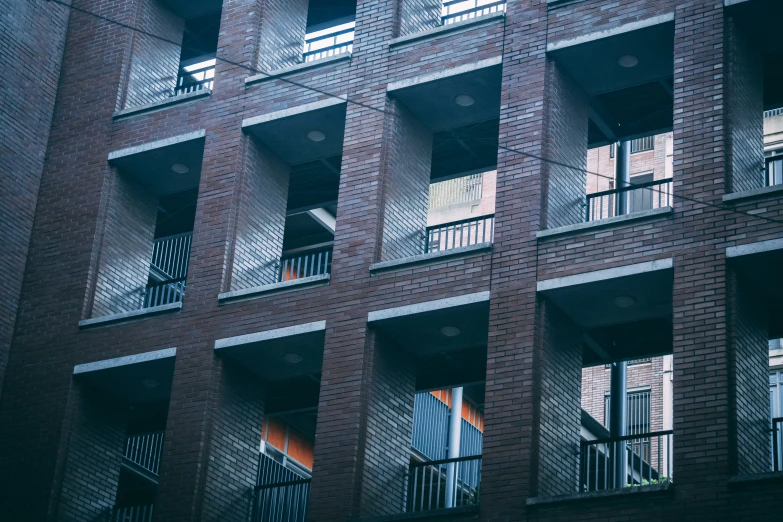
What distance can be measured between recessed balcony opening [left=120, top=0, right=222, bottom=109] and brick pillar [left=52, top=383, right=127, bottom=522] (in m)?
5.93

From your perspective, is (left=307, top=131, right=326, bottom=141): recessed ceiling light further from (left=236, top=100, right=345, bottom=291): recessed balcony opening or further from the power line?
the power line

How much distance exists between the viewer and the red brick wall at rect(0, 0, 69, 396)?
26.8m

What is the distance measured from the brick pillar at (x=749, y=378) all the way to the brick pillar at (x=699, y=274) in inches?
7.6

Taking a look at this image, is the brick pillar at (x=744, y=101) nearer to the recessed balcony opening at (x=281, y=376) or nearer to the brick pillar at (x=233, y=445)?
the recessed balcony opening at (x=281, y=376)

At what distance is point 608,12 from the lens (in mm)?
23906

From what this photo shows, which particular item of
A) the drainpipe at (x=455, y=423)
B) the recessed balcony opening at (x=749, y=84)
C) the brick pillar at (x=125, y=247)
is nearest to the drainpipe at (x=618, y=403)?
the recessed balcony opening at (x=749, y=84)

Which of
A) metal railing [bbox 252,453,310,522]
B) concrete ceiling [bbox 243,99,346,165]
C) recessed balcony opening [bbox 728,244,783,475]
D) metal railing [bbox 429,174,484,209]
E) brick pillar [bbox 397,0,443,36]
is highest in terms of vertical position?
metal railing [bbox 429,174,484,209]

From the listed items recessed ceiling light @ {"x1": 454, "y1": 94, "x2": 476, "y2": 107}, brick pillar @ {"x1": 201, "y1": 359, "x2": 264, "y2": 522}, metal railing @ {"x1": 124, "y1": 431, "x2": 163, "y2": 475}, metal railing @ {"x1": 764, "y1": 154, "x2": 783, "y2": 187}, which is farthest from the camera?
metal railing @ {"x1": 124, "y1": 431, "x2": 163, "y2": 475}

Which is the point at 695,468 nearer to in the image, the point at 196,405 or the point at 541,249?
the point at 541,249

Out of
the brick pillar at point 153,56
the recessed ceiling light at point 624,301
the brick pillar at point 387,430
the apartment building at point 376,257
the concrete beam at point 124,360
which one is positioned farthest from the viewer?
the brick pillar at point 153,56

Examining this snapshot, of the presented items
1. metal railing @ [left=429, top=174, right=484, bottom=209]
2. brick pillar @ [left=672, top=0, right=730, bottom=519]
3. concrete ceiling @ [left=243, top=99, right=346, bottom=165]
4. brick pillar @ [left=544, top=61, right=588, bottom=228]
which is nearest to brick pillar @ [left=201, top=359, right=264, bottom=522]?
concrete ceiling @ [left=243, top=99, right=346, bottom=165]

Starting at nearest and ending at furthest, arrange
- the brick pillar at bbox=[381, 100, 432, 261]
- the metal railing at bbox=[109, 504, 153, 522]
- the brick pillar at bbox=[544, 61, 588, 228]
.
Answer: the brick pillar at bbox=[544, 61, 588, 228] < the brick pillar at bbox=[381, 100, 432, 261] < the metal railing at bbox=[109, 504, 153, 522]

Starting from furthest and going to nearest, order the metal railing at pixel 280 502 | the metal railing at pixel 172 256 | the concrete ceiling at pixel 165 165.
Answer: the metal railing at pixel 172 256, the concrete ceiling at pixel 165 165, the metal railing at pixel 280 502

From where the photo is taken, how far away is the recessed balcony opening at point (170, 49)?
28.8 m
